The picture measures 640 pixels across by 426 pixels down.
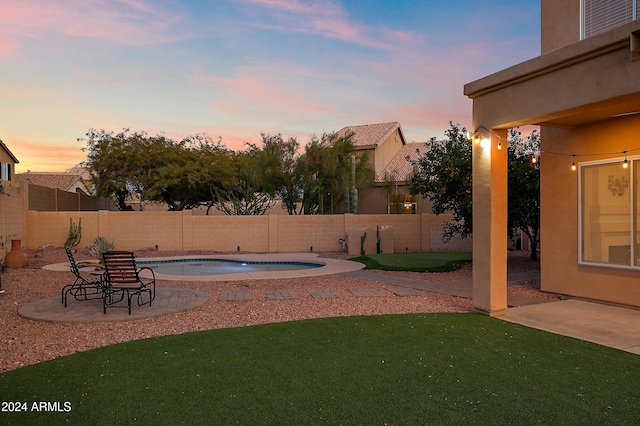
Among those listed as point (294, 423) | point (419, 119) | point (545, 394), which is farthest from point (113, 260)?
point (419, 119)

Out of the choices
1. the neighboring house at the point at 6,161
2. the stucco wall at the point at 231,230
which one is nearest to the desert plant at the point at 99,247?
the stucco wall at the point at 231,230

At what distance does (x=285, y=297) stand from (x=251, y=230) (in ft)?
36.9

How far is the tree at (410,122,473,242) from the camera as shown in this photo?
518 inches

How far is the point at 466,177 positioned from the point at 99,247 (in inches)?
500

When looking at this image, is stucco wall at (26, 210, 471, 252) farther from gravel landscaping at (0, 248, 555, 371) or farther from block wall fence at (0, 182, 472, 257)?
gravel landscaping at (0, 248, 555, 371)

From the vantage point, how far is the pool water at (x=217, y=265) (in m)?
15.2

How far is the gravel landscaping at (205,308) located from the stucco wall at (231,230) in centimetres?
623

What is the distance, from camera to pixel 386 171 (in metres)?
29.0


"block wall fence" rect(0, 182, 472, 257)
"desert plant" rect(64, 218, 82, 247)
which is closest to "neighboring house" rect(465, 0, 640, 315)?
"block wall fence" rect(0, 182, 472, 257)

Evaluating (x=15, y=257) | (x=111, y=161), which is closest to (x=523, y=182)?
(x=15, y=257)

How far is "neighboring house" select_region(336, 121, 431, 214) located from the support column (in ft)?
56.9

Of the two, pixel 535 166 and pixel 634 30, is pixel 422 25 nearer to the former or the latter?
pixel 535 166

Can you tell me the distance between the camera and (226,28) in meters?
14.9

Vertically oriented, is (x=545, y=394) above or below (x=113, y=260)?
below
